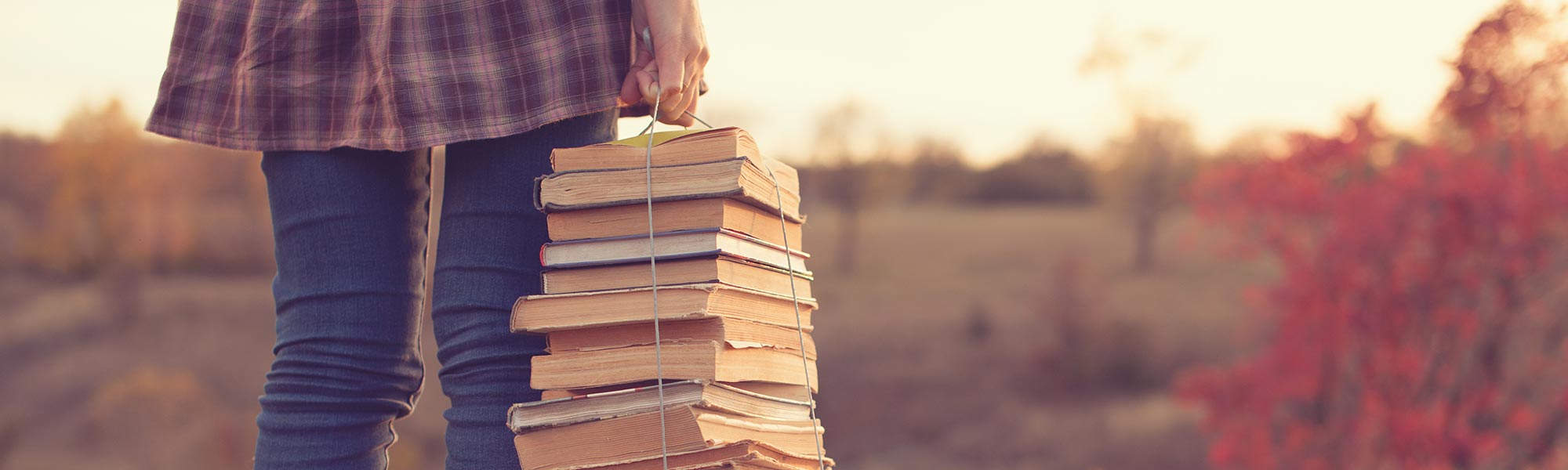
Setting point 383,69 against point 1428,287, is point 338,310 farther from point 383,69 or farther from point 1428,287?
point 1428,287

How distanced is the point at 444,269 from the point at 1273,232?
664 centimetres

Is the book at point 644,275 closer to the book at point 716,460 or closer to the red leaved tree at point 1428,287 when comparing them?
the book at point 716,460

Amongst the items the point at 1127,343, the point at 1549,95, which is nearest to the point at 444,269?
the point at 1549,95

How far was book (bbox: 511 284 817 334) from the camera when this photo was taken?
3.39 feet

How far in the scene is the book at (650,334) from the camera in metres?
1.06

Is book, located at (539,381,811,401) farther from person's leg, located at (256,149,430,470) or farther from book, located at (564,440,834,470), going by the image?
person's leg, located at (256,149,430,470)

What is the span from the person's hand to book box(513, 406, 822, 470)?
1.09 ft

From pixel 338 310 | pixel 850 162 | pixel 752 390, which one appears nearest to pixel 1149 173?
pixel 850 162

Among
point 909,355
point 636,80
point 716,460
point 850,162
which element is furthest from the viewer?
point 850,162

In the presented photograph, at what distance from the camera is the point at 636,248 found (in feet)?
3.54

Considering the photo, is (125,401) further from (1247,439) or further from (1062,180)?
(1062,180)

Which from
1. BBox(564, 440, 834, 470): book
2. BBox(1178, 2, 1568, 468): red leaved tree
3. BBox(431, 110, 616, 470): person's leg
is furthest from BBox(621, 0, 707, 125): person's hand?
BBox(1178, 2, 1568, 468): red leaved tree

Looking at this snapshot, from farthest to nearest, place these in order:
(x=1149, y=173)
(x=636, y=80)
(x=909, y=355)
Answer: (x=1149, y=173), (x=909, y=355), (x=636, y=80)

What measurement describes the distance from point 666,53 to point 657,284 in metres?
0.24
